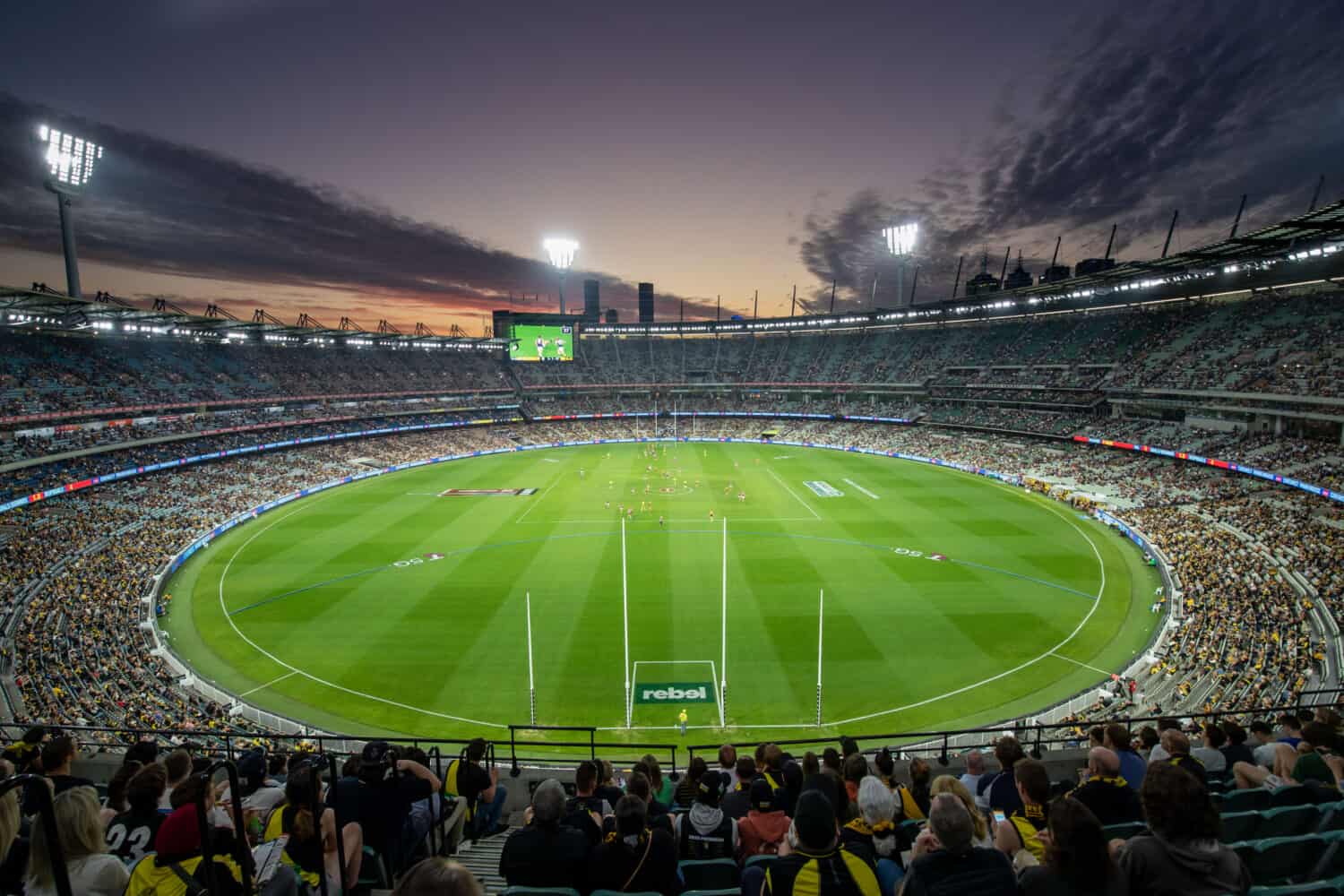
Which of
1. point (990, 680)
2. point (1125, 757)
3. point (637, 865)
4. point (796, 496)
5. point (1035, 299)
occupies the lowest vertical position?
point (796, 496)

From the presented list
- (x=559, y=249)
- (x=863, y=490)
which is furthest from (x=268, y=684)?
(x=559, y=249)

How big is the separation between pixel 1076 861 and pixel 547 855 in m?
3.80

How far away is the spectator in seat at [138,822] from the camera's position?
4.98 m

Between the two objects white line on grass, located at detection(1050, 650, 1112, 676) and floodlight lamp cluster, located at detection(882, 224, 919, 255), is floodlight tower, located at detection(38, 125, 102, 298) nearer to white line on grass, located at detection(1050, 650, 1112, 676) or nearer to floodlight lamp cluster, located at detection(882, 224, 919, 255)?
white line on grass, located at detection(1050, 650, 1112, 676)

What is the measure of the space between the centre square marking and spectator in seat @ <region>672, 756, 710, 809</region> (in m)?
14.9

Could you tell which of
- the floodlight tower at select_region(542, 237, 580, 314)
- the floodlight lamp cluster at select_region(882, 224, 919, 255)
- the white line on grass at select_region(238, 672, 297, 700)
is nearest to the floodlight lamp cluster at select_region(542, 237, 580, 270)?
the floodlight tower at select_region(542, 237, 580, 314)

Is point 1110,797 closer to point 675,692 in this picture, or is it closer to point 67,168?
point 675,692

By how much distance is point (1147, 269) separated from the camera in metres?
51.8

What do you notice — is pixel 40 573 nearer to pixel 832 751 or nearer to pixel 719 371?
pixel 832 751

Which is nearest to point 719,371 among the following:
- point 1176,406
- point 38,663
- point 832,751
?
point 1176,406

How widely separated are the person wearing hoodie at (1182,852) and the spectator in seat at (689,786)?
18.8ft

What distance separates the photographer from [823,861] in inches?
169

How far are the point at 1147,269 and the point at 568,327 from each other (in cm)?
7923

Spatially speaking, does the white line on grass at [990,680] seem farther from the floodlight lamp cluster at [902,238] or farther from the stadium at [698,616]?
the floodlight lamp cluster at [902,238]
